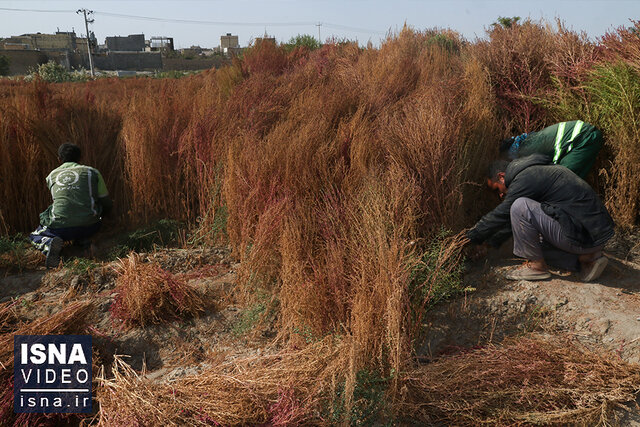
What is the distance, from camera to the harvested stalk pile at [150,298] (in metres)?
3.49

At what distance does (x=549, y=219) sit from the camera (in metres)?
3.57

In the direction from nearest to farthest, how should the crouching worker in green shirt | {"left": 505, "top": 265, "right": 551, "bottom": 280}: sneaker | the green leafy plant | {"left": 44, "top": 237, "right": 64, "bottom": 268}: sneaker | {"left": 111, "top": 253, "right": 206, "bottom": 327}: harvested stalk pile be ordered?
the green leafy plant → {"left": 111, "top": 253, "right": 206, "bottom": 327}: harvested stalk pile → {"left": 505, "top": 265, "right": 551, "bottom": 280}: sneaker → {"left": 44, "top": 237, "right": 64, "bottom": 268}: sneaker → the crouching worker in green shirt

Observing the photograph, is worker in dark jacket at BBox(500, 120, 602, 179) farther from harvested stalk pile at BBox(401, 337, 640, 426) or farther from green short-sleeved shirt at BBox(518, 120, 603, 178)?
harvested stalk pile at BBox(401, 337, 640, 426)

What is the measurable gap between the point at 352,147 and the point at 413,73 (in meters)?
2.83

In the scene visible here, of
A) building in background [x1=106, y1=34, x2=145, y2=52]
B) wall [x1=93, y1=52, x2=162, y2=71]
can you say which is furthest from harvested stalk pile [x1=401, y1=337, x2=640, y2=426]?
building in background [x1=106, y1=34, x2=145, y2=52]

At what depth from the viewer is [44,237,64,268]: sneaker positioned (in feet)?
14.8

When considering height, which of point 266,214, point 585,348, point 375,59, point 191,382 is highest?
point 375,59

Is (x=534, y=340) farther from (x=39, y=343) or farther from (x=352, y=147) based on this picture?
(x=39, y=343)

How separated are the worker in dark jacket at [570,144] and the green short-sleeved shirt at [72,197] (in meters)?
4.50

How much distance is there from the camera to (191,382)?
2.53 metres

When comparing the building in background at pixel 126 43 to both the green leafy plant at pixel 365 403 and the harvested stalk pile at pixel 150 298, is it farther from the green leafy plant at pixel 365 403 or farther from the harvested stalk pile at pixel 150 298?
the green leafy plant at pixel 365 403

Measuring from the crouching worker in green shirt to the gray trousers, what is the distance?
422 cm

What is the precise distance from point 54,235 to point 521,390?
179 inches

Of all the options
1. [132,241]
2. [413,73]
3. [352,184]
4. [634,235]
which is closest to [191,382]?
[352,184]
